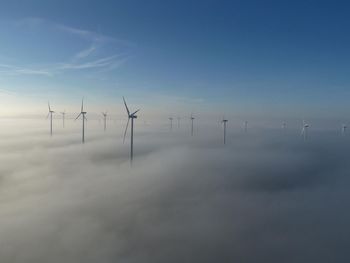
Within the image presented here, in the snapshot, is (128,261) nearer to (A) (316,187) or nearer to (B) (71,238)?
(B) (71,238)

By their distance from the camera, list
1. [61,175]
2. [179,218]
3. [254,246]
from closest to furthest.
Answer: [254,246] → [179,218] → [61,175]

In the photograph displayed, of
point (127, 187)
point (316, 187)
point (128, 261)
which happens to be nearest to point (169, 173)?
point (127, 187)

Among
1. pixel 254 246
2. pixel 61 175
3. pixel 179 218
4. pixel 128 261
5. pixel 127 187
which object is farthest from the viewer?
pixel 61 175

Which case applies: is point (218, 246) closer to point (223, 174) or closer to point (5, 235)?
point (5, 235)

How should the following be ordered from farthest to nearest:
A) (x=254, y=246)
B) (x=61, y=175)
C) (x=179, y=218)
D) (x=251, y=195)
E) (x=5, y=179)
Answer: (x=61, y=175)
(x=5, y=179)
(x=251, y=195)
(x=179, y=218)
(x=254, y=246)

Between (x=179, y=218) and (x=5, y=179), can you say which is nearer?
(x=179, y=218)

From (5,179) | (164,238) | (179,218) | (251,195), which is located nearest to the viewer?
(164,238)

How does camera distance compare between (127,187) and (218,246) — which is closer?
(218,246)

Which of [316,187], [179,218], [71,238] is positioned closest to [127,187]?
[179,218]
